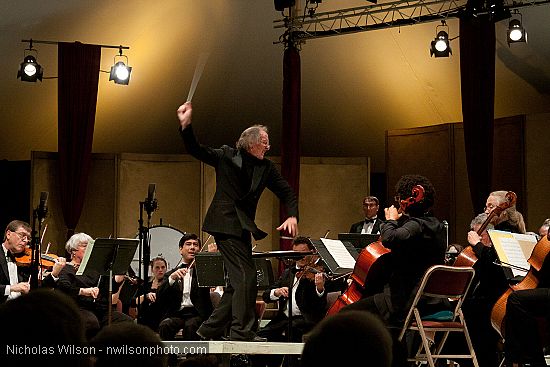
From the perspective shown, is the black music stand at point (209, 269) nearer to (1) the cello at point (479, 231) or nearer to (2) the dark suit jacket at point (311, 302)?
(2) the dark suit jacket at point (311, 302)

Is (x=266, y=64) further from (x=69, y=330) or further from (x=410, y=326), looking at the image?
(x=69, y=330)

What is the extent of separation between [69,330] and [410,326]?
3.68 m

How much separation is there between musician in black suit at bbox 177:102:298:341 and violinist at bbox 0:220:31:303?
1692 mm

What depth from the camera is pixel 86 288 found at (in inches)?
278

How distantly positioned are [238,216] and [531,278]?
189cm

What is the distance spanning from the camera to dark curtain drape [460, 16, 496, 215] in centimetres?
1020

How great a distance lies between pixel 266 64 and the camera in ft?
40.4

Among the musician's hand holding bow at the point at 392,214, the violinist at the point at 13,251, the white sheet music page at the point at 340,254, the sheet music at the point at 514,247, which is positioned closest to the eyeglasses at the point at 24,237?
the violinist at the point at 13,251

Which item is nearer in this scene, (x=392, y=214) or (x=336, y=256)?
(x=392, y=214)

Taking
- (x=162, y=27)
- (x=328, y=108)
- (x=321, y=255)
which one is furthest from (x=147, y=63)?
(x=321, y=255)

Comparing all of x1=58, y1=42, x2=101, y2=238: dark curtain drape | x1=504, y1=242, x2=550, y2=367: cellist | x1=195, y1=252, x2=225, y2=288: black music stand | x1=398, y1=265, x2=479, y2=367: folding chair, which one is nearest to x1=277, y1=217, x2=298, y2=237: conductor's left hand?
x1=398, y1=265, x2=479, y2=367: folding chair

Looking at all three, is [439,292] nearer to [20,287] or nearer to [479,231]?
[479,231]

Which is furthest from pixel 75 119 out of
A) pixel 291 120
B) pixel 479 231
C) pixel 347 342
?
pixel 347 342

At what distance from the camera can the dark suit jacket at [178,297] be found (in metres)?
7.50
